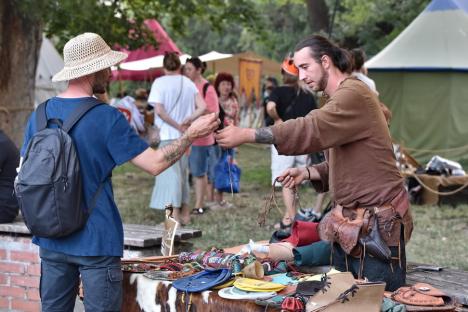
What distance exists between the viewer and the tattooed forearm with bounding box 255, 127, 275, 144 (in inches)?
146

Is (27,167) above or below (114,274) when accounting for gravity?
above

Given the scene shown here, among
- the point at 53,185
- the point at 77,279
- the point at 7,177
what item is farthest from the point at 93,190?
the point at 7,177

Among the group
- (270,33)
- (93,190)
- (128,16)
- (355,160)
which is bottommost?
(93,190)

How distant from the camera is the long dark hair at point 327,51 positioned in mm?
3904

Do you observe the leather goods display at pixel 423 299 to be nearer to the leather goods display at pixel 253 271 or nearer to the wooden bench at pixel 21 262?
the leather goods display at pixel 253 271

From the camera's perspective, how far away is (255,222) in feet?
29.1

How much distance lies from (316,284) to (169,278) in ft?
2.92

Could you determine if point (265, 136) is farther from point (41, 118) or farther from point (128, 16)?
point (128, 16)

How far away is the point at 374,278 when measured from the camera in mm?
3957

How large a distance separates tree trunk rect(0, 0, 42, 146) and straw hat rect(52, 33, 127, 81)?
5.55 metres

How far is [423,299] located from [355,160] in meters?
0.75

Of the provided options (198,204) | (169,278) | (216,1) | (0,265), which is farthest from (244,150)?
(169,278)

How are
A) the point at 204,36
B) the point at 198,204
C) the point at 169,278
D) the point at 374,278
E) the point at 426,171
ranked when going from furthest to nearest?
the point at 204,36, the point at 426,171, the point at 198,204, the point at 169,278, the point at 374,278

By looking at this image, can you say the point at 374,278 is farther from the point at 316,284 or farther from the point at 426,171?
the point at 426,171
